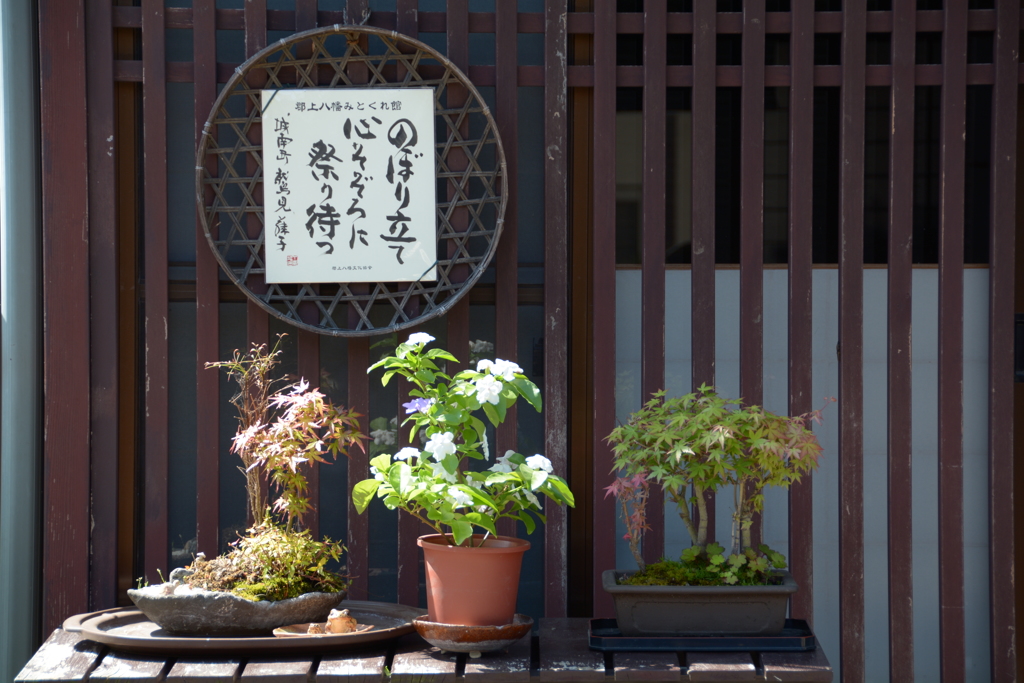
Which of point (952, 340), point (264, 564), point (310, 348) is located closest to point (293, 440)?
point (264, 564)

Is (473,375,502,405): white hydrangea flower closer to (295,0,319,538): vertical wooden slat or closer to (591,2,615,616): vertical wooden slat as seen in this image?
(591,2,615,616): vertical wooden slat

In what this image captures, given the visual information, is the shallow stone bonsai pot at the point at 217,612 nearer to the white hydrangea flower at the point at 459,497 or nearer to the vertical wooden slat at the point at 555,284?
the white hydrangea flower at the point at 459,497

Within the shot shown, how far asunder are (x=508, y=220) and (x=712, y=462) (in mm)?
932

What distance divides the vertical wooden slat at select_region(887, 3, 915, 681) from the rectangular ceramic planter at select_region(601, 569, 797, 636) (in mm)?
673

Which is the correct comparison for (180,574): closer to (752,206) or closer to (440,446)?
(440,446)

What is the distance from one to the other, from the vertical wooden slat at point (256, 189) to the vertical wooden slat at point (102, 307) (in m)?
0.39

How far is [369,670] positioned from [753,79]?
192 centimetres

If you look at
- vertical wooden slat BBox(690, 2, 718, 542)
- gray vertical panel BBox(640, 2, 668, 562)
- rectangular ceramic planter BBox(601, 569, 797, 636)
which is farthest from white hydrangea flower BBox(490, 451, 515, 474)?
vertical wooden slat BBox(690, 2, 718, 542)

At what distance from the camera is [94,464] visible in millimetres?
2684

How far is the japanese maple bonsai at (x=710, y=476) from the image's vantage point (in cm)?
225

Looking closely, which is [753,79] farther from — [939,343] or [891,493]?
[891,493]

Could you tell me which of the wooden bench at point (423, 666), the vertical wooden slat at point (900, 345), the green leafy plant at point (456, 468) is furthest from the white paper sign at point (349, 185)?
the vertical wooden slat at point (900, 345)

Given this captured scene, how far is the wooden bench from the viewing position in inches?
81.6

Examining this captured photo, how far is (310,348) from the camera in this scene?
2.73 metres
